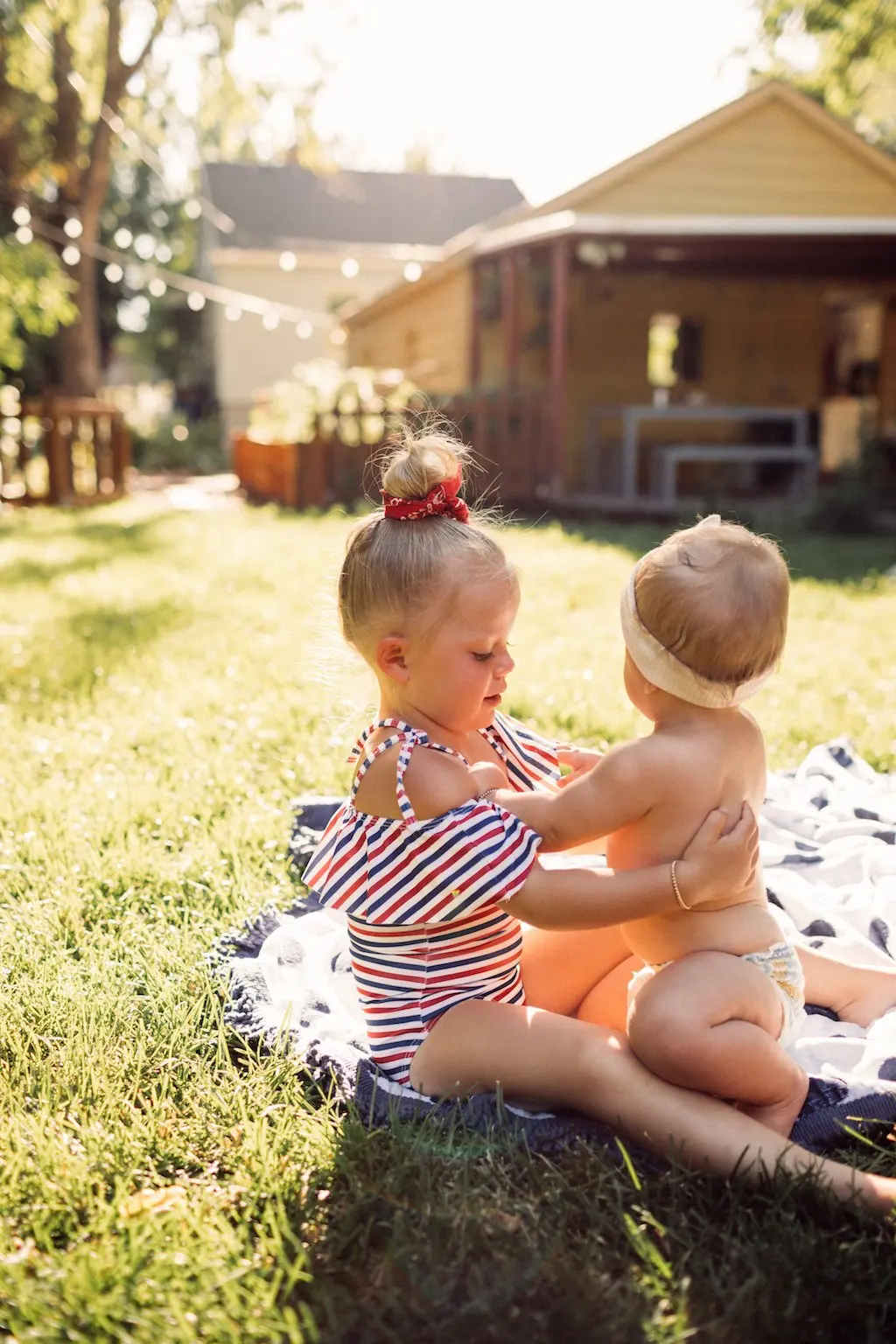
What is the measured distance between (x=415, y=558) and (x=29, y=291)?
14721 mm

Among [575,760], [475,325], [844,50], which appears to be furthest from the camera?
[844,50]

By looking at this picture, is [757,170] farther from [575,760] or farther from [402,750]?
[402,750]

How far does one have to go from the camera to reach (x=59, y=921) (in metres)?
2.77

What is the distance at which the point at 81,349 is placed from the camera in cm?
2030

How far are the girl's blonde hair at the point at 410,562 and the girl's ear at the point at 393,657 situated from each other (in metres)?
0.02

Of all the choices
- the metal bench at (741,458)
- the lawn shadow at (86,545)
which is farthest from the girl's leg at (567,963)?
the metal bench at (741,458)

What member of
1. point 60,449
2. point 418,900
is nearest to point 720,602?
point 418,900

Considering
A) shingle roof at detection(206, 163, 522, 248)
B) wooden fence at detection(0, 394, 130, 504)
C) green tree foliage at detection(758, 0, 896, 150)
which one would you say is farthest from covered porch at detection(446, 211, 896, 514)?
shingle roof at detection(206, 163, 522, 248)

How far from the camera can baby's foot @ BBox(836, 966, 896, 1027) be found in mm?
2459

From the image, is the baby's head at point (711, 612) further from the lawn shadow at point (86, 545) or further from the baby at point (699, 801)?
the lawn shadow at point (86, 545)

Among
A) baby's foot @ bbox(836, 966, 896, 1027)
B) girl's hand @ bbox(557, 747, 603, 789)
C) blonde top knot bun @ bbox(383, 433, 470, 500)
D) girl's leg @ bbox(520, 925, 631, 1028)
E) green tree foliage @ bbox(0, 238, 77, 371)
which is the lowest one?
baby's foot @ bbox(836, 966, 896, 1027)

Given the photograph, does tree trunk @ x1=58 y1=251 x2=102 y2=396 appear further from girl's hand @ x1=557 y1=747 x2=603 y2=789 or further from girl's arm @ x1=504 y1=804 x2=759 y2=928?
girl's arm @ x1=504 y1=804 x2=759 y2=928

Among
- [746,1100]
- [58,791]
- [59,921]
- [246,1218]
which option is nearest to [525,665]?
[58,791]

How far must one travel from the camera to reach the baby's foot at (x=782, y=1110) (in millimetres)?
1998
